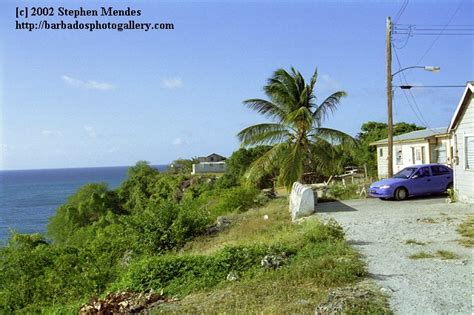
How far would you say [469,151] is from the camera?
15.7 meters

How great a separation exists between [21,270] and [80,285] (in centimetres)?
540

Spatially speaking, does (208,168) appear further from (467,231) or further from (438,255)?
(438,255)

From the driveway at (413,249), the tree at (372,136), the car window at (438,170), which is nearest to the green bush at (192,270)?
the driveway at (413,249)

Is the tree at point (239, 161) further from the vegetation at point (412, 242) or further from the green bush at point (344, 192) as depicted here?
the vegetation at point (412, 242)

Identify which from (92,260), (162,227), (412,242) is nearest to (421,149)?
(412,242)

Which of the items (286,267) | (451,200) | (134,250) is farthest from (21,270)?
(451,200)

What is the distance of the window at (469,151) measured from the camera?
50.9ft

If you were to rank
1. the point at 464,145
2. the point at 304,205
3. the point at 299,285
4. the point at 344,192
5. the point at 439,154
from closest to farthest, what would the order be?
the point at 299,285
the point at 304,205
the point at 464,145
the point at 344,192
the point at 439,154

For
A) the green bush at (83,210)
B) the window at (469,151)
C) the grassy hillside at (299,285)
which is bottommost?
the green bush at (83,210)

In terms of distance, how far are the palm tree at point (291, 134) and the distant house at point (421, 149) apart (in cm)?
669

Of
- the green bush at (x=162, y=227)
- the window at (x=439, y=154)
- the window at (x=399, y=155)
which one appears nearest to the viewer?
the green bush at (x=162, y=227)

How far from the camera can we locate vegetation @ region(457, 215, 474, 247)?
994 cm

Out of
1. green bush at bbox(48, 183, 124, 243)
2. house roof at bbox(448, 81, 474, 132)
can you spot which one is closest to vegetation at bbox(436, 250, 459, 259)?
house roof at bbox(448, 81, 474, 132)

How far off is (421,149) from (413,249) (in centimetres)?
1968
